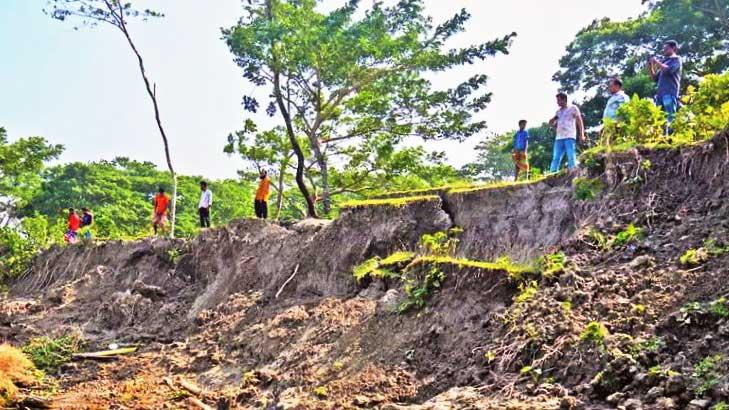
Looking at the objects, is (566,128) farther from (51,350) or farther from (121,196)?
(121,196)

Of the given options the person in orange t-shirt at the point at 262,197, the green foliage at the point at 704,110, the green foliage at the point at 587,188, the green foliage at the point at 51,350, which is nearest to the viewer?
the green foliage at the point at 704,110

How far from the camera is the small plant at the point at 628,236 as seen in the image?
6.62 meters

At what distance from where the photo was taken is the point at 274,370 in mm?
7898

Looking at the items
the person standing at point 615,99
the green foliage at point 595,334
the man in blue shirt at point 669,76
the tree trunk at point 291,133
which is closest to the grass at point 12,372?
the tree trunk at point 291,133

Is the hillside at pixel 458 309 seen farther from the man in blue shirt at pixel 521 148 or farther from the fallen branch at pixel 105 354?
the man in blue shirt at pixel 521 148

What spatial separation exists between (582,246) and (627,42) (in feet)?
46.7

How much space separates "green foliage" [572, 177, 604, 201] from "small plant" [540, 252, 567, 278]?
108cm

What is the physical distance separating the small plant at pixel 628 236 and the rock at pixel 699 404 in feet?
7.84

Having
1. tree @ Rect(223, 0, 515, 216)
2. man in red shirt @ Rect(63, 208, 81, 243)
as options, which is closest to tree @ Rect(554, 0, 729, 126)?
tree @ Rect(223, 0, 515, 216)

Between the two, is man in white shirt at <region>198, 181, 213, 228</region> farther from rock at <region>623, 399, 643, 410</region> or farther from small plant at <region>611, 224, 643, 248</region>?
rock at <region>623, 399, 643, 410</region>

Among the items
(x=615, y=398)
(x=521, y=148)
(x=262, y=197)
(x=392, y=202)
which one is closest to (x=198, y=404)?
(x=392, y=202)

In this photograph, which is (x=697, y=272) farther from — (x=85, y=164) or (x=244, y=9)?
(x=85, y=164)

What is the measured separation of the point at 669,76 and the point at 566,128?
4.54ft

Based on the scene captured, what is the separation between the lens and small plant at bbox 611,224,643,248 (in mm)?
6625
